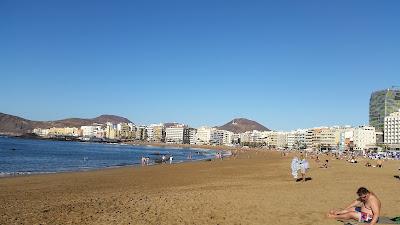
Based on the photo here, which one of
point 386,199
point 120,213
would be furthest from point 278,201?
point 120,213

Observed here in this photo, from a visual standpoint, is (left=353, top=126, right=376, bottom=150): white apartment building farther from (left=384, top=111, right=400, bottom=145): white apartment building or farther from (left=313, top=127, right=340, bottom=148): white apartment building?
(left=313, top=127, right=340, bottom=148): white apartment building

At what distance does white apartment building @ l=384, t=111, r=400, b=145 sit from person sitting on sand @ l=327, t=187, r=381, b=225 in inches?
5776

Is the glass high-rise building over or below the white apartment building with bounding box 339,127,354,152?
over

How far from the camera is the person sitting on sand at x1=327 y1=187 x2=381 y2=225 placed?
7.92 meters

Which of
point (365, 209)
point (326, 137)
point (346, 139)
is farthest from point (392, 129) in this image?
point (365, 209)

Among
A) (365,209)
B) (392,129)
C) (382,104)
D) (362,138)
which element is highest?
(382,104)

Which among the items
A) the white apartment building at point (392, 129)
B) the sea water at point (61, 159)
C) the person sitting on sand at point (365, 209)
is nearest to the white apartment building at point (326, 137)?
the white apartment building at point (392, 129)

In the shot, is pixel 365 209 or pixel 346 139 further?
pixel 346 139

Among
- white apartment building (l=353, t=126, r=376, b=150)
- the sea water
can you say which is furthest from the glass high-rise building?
the sea water

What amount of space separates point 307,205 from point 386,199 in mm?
3119

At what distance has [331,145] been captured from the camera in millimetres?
164000

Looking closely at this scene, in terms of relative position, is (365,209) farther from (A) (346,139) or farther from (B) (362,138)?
(B) (362,138)

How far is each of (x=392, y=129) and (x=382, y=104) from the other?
96.5 ft

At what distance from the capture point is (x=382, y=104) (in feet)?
574
